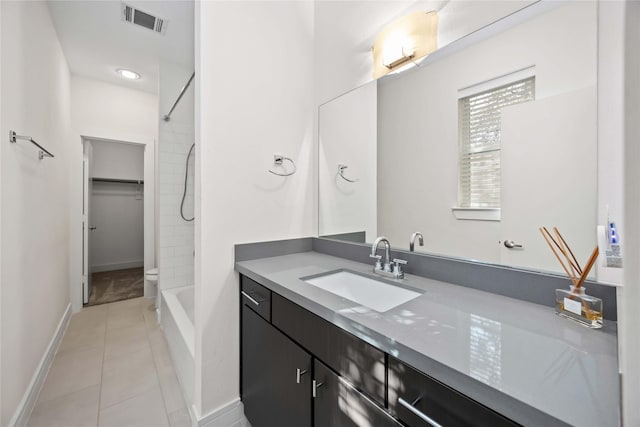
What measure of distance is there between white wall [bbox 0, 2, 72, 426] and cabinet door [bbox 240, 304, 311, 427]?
45.1 inches

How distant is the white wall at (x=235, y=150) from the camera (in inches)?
53.2

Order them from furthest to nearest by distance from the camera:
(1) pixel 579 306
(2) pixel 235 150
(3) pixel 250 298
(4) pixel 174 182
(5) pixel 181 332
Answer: (4) pixel 174 182, (5) pixel 181 332, (2) pixel 235 150, (3) pixel 250 298, (1) pixel 579 306

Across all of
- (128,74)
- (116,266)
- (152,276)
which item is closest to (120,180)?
(116,266)

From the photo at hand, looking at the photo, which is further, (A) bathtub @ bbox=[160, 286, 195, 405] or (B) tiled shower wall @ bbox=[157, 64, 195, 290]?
(B) tiled shower wall @ bbox=[157, 64, 195, 290]

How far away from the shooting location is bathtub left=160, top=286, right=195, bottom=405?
5.25 feet

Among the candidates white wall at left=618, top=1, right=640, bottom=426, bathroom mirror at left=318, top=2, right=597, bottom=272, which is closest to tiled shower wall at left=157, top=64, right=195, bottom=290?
bathroom mirror at left=318, top=2, right=597, bottom=272

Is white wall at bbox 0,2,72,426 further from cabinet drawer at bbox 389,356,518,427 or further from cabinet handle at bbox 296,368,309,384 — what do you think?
cabinet drawer at bbox 389,356,518,427

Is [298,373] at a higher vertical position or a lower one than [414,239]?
lower

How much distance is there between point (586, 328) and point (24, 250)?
8.69 feet

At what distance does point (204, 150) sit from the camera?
1340 mm

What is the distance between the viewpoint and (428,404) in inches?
23.5

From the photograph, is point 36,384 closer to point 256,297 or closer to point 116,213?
point 256,297

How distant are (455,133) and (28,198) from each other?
2498 mm

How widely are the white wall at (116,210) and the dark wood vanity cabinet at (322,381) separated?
4.50 metres
